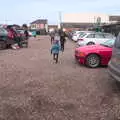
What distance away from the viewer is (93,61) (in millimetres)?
12867

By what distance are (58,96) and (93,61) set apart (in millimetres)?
5506

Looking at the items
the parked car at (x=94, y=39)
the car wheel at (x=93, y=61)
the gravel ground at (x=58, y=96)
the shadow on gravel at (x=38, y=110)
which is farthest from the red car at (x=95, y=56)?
the parked car at (x=94, y=39)

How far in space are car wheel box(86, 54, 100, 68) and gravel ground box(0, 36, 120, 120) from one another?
4.88ft

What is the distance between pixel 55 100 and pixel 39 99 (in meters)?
0.38

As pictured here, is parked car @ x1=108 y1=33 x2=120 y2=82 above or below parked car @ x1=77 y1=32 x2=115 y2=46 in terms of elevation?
above

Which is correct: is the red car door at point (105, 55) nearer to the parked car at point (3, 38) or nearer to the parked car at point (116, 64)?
the parked car at point (116, 64)

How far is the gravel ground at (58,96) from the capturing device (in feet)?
20.5

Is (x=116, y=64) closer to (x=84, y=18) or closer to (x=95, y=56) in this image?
(x=95, y=56)

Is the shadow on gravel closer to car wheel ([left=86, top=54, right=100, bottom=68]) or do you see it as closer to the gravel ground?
the gravel ground

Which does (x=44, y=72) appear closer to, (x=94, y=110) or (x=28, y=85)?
(x=28, y=85)

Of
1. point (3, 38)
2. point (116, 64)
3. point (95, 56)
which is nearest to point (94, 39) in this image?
point (3, 38)

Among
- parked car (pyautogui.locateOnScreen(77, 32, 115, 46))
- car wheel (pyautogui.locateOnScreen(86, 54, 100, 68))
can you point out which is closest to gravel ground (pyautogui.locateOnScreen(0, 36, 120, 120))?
car wheel (pyautogui.locateOnScreen(86, 54, 100, 68))

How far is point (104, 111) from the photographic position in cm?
648

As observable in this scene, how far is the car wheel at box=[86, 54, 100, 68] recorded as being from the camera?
1284cm
